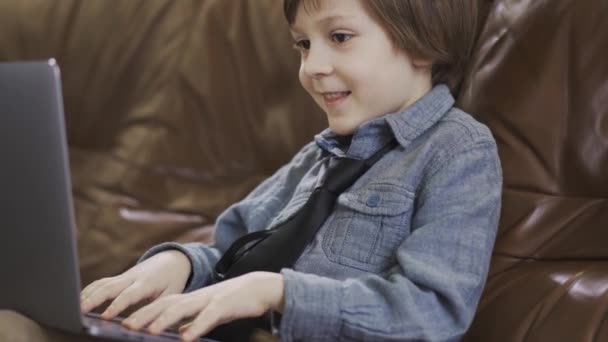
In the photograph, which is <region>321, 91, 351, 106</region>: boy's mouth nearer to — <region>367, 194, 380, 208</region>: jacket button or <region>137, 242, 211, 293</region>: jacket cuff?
<region>367, 194, 380, 208</region>: jacket button

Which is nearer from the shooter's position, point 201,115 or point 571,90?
point 571,90

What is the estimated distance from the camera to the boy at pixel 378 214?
1.03 m

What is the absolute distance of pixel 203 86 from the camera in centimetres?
179

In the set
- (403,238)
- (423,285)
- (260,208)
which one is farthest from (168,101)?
(423,285)

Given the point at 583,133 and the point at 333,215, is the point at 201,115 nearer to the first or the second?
the point at 333,215

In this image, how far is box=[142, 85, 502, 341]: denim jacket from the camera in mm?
1029

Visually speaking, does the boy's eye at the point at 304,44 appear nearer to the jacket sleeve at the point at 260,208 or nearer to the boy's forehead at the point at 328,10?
the boy's forehead at the point at 328,10

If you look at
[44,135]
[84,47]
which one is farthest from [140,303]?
[84,47]

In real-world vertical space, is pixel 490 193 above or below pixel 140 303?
above

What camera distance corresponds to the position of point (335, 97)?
4.11ft

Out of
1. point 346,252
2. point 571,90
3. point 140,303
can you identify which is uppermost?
point 571,90

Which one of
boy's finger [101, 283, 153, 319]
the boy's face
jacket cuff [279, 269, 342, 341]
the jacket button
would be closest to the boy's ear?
the boy's face

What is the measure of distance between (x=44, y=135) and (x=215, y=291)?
292mm

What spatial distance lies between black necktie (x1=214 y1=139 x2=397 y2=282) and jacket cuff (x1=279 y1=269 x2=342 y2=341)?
0.18 metres
